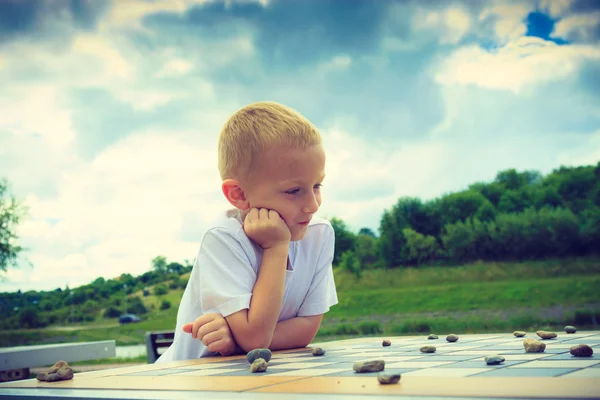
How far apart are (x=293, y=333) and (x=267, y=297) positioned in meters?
0.23

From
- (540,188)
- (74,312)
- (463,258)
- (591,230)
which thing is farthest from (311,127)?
(540,188)

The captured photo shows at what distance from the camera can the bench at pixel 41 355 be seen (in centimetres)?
321

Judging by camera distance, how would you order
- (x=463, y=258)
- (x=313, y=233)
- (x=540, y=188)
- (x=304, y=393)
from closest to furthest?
1. (x=304, y=393)
2. (x=313, y=233)
3. (x=463, y=258)
4. (x=540, y=188)

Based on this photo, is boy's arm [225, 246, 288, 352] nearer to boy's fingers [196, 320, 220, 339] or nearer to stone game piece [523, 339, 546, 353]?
boy's fingers [196, 320, 220, 339]

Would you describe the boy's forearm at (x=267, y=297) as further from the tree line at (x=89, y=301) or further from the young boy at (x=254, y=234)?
the tree line at (x=89, y=301)

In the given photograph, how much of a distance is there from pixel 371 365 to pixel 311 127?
2.54ft

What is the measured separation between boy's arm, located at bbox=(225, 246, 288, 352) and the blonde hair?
0.24 m

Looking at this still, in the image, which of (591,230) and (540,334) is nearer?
(540,334)

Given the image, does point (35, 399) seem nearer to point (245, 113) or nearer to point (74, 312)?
point (245, 113)

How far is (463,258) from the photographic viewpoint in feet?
36.3

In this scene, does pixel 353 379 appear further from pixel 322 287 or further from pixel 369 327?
pixel 369 327

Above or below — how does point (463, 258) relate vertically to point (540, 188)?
below

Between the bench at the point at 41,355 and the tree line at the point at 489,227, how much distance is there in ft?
26.8

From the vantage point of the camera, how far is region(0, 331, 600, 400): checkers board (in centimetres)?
70
